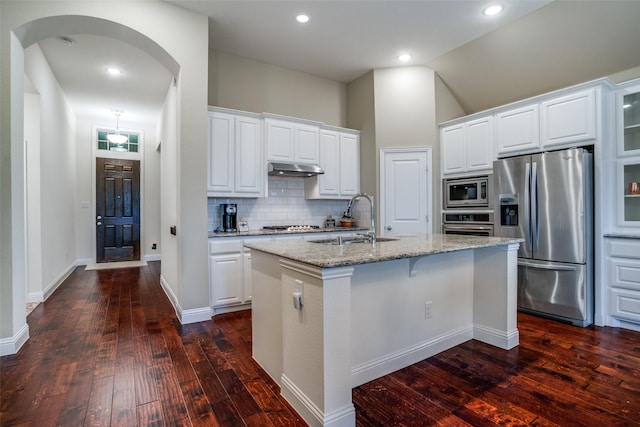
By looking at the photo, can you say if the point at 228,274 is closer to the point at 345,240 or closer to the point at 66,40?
the point at 345,240

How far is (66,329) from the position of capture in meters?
3.03

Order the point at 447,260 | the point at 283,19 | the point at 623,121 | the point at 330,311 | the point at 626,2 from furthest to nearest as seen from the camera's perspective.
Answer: the point at 283,19 < the point at 623,121 < the point at 626,2 < the point at 447,260 < the point at 330,311

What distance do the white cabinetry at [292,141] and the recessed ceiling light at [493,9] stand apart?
2315mm

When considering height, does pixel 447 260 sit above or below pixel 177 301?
above

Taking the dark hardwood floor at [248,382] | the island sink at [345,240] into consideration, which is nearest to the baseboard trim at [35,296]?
the dark hardwood floor at [248,382]

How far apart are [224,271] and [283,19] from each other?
112 inches

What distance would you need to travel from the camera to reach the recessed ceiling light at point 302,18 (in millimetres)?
3430

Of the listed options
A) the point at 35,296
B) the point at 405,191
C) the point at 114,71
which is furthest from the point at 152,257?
the point at 405,191

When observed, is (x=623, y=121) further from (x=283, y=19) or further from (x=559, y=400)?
(x=283, y=19)

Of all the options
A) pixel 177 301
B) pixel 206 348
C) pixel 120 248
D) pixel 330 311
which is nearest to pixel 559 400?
pixel 330 311

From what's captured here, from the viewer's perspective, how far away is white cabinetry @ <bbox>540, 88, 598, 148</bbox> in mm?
3166

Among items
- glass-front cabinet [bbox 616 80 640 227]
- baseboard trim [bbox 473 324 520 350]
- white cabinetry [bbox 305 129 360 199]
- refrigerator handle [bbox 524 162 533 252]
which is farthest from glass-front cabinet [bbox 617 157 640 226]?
white cabinetry [bbox 305 129 360 199]

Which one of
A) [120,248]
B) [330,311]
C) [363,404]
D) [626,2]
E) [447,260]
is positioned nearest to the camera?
[330,311]

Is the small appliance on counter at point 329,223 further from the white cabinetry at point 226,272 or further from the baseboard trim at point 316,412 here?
the baseboard trim at point 316,412
